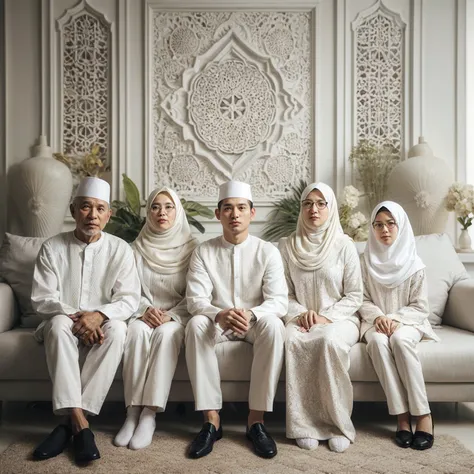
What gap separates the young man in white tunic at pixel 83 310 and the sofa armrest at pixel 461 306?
186 centimetres

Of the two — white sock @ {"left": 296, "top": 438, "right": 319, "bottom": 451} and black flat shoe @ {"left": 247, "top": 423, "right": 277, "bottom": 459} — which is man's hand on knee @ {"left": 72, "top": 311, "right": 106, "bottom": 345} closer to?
black flat shoe @ {"left": 247, "top": 423, "right": 277, "bottom": 459}

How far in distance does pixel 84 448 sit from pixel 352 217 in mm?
2503

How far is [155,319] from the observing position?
9.30 ft

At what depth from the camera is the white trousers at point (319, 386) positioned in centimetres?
253

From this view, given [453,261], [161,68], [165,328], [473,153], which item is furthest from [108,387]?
[473,153]

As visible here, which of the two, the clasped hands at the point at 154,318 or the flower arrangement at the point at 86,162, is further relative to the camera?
the flower arrangement at the point at 86,162

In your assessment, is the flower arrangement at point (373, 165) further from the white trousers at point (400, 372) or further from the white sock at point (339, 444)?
the white sock at point (339, 444)

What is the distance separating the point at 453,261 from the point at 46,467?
2.59m

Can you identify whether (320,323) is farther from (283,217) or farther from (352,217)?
(283,217)

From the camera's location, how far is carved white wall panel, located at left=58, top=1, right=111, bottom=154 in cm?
438

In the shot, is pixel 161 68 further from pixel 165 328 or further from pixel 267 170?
Result: pixel 165 328

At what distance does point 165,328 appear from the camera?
2707 mm

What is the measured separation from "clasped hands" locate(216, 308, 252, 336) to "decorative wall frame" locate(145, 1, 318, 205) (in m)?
1.82

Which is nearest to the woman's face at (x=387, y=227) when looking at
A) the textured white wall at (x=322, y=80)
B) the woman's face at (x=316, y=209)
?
the woman's face at (x=316, y=209)
